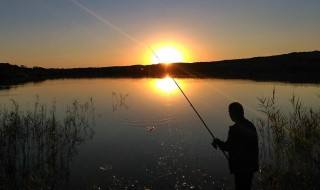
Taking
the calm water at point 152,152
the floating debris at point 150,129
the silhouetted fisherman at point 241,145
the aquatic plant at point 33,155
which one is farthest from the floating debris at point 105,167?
the silhouetted fisherman at point 241,145

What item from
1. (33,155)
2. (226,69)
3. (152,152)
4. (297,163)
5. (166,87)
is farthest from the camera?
(226,69)

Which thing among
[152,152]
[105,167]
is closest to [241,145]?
[105,167]

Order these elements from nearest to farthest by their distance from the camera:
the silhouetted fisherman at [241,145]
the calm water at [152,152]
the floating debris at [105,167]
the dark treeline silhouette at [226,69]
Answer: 1. the silhouetted fisherman at [241,145]
2. the calm water at [152,152]
3. the floating debris at [105,167]
4. the dark treeline silhouette at [226,69]

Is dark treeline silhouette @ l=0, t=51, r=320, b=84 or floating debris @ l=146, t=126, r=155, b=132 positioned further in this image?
dark treeline silhouette @ l=0, t=51, r=320, b=84

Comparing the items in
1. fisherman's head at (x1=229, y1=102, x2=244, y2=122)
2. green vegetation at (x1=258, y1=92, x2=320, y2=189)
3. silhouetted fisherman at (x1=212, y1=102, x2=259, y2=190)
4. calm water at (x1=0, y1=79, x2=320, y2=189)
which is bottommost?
calm water at (x1=0, y1=79, x2=320, y2=189)

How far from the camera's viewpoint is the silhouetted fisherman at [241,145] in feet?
20.3

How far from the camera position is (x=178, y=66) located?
426 ft

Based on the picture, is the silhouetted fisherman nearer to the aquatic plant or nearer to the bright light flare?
the aquatic plant

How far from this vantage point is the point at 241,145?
6238mm

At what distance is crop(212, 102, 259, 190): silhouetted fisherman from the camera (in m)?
6.18

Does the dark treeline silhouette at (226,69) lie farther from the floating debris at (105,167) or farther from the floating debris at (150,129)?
the floating debris at (105,167)

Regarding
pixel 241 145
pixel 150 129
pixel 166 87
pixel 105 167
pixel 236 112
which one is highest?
pixel 236 112

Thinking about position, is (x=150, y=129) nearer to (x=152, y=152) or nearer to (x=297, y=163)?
(x=152, y=152)

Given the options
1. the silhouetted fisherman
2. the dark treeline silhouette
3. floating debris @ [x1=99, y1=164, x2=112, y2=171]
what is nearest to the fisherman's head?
the silhouetted fisherman
